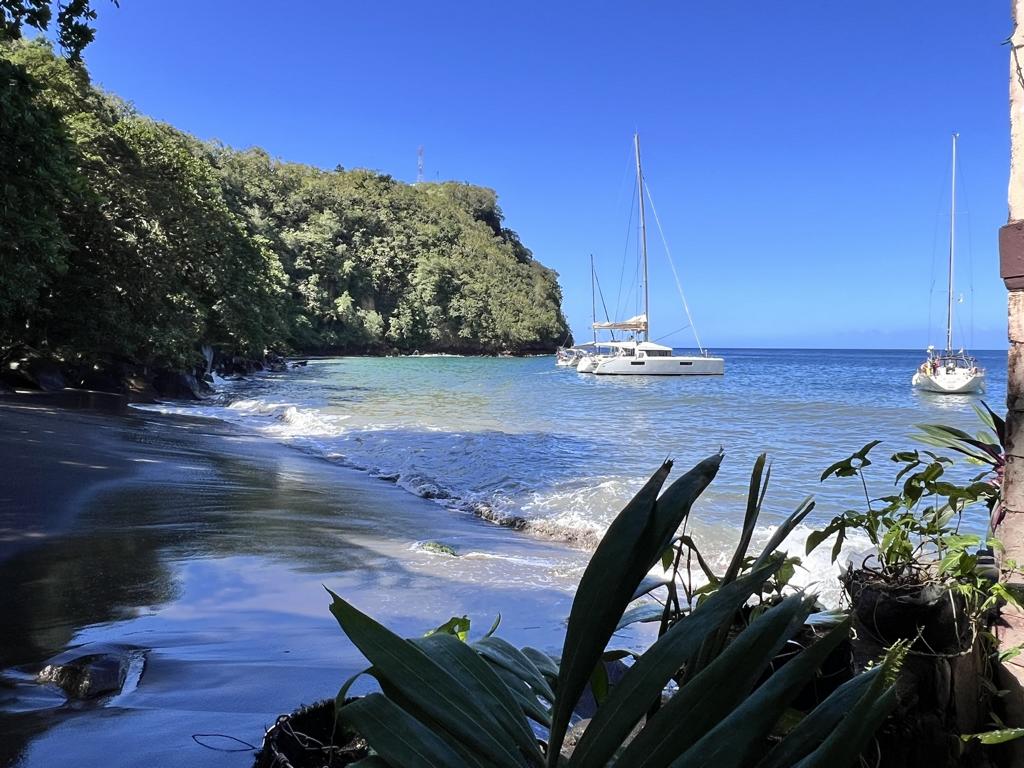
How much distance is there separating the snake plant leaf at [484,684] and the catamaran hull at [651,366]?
35669 mm

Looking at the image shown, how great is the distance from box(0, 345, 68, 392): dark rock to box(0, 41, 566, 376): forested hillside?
1.50ft

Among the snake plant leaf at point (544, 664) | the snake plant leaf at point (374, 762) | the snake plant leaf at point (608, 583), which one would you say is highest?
the snake plant leaf at point (608, 583)

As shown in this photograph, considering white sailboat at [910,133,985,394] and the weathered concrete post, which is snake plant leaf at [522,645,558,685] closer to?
the weathered concrete post

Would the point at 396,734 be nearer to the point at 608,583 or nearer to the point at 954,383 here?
the point at 608,583

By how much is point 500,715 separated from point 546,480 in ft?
27.4

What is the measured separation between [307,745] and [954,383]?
30497 mm

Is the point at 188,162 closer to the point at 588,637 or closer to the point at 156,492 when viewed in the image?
the point at 156,492

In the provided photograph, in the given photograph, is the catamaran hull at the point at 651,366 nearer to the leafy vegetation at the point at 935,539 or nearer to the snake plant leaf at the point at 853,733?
the leafy vegetation at the point at 935,539

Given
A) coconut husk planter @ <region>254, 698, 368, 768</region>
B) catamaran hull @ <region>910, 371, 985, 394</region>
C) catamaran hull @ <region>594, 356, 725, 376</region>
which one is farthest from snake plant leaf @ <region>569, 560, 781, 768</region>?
catamaran hull @ <region>594, 356, 725, 376</region>

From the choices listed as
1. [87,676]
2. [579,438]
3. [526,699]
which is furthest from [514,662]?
[579,438]

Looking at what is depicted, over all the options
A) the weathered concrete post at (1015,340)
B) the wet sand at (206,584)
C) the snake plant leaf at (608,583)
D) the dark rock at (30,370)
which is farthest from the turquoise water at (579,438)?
the snake plant leaf at (608,583)

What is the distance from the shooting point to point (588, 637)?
82cm

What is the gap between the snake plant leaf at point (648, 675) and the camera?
0.80m

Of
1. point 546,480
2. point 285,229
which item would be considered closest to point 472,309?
point 285,229
